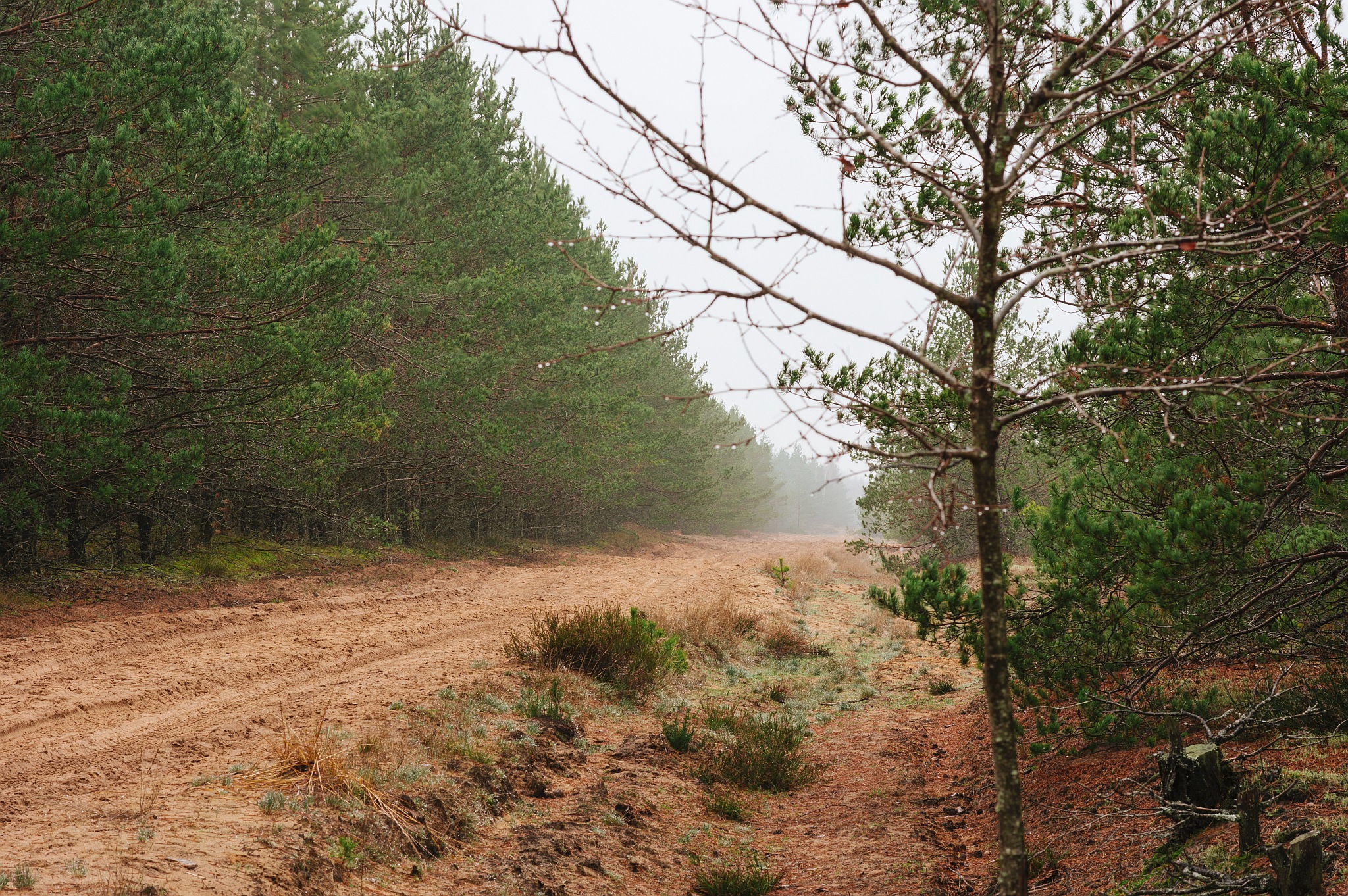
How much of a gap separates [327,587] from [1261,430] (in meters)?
12.8

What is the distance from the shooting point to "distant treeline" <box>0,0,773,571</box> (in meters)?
8.72

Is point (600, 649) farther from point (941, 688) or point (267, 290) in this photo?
point (267, 290)

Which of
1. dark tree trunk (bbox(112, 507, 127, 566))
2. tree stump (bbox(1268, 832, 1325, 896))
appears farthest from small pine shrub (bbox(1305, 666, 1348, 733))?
dark tree trunk (bbox(112, 507, 127, 566))

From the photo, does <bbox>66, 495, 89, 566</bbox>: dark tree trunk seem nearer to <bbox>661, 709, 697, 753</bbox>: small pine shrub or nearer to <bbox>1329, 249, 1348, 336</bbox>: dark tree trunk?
<bbox>661, 709, 697, 753</bbox>: small pine shrub

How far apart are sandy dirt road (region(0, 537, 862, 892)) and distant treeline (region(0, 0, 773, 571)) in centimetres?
197

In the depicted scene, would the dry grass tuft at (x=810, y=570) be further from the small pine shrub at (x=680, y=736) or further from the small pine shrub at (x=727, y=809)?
the small pine shrub at (x=727, y=809)

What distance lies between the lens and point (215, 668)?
7508mm

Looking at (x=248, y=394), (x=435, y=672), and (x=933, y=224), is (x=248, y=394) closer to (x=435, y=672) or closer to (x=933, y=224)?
(x=435, y=672)

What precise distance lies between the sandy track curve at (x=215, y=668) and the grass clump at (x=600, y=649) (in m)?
0.63

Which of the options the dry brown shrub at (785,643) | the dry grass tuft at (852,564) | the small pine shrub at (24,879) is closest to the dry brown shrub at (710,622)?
the dry brown shrub at (785,643)

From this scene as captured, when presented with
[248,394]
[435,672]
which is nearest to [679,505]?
[248,394]

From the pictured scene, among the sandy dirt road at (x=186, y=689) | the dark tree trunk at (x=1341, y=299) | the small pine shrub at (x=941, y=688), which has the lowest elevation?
the small pine shrub at (x=941, y=688)

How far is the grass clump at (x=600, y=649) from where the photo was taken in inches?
339

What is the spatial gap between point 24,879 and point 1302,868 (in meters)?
5.00
